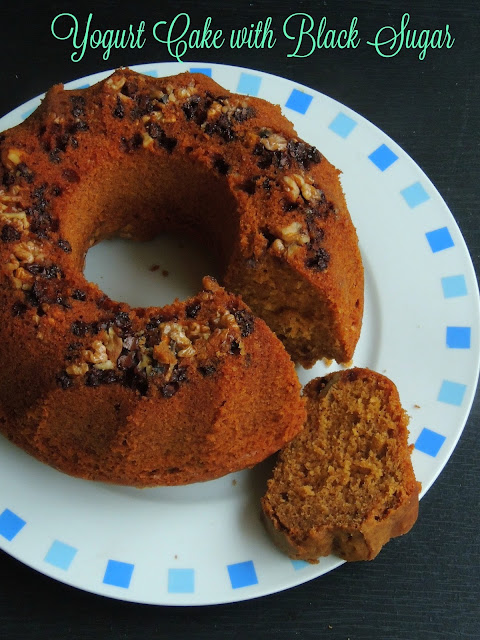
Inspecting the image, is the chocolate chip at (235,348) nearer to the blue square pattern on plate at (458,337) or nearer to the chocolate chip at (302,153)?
the chocolate chip at (302,153)

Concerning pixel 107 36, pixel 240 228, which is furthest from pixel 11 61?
pixel 240 228

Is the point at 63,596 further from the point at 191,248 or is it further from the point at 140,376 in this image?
the point at 191,248

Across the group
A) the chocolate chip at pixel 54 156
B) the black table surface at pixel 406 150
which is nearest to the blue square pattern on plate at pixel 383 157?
the black table surface at pixel 406 150

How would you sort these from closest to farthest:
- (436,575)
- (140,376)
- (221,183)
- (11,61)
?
(140,376) < (221,183) < (436,575) < (11,61)

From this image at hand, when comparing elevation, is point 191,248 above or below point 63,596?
above

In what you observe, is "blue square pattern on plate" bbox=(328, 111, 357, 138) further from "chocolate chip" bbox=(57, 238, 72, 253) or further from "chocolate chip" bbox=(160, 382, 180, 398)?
"chocolate chip" bbox=(160, 382, 180, 398)

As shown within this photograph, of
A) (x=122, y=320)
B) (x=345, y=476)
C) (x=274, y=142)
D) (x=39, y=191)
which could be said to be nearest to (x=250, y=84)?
(x=274, y=142)

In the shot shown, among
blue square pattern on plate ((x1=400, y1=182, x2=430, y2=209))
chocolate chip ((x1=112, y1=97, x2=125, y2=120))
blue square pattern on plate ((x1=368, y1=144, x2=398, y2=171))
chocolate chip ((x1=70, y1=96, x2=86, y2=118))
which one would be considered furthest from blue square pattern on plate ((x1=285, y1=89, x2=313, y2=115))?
chocolate chip ((x1=70, y1=96, x2=86, y2=118))

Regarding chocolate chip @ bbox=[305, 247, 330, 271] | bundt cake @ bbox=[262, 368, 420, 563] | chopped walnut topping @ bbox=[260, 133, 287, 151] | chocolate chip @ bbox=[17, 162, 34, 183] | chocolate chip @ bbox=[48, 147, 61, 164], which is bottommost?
bundt cake @ bbox=[262, 368, 420, 563]
